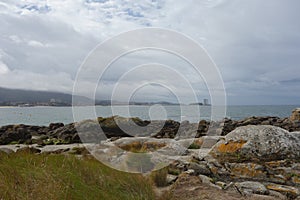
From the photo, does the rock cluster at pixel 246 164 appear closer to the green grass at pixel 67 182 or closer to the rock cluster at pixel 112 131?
→ the green grass at pixel 67 182

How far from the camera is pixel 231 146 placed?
28.8 ft

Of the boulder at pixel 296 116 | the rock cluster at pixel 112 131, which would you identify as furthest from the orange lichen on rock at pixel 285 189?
the boulder at pixel 296 116

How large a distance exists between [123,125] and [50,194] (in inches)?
802

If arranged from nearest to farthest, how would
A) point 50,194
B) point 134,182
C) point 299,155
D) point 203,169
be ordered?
point 50,194 < point 134,182 < point 203,169 < point 299,155

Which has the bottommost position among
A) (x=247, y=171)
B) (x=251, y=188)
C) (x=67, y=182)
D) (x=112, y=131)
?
(x=112, y=131)

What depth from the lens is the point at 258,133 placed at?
8.70 m

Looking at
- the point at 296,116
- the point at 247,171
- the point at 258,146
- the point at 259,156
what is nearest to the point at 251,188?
the point at 247,171

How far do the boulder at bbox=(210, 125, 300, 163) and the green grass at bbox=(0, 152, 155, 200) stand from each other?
3.60 meters

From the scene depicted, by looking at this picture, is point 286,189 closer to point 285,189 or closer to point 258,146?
point 285,189

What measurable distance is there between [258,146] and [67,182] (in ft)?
18.5

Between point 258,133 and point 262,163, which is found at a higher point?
point 258,133

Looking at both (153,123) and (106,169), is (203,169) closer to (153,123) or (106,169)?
(106,169)

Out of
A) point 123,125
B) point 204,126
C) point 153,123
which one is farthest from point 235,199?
point 153,123

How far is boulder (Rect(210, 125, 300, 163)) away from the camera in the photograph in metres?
8.19
